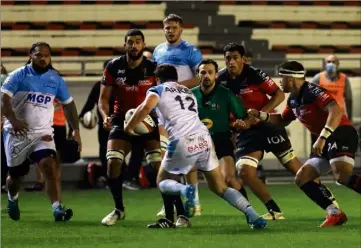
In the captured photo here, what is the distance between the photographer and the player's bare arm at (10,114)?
11.3m

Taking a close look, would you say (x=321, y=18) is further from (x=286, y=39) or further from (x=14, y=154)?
(x=14, y=154)

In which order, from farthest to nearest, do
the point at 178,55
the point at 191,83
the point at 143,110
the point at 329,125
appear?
the point at 178,55 → the point at 191,83 → the point at 329,125 → the point at 143,110

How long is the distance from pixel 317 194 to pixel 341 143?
567 mm

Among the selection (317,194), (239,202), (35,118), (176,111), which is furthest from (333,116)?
(35,118)

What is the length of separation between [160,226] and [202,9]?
15.1m

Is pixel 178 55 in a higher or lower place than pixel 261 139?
higher

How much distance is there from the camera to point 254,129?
11625 millimetres

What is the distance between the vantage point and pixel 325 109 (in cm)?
1042

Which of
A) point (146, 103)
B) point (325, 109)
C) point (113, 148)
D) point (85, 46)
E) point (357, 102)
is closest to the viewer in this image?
point (146, 103)

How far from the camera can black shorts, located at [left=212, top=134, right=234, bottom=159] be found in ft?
36.7

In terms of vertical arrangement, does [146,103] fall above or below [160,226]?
above

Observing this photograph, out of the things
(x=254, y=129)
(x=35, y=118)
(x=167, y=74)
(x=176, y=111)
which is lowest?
(x=254, y=129)

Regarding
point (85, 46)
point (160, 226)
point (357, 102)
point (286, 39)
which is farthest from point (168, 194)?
point (286, 39)

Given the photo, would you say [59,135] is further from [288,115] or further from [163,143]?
[288,115]
